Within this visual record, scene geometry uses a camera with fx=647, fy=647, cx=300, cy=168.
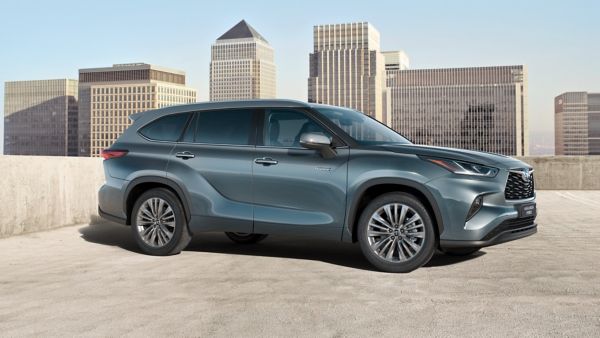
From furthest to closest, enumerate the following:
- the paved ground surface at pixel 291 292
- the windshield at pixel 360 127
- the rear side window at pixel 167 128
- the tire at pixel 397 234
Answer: the rear side window at pixel 167 128 → the windshield at pixel 360 127 → the tire at pixel 397 234 → the paved ground surface at pixel 291 292

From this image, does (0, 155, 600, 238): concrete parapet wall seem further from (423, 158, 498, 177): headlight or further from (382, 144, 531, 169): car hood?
(423, 158, 498, 177): headlight

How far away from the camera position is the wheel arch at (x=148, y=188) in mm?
7016

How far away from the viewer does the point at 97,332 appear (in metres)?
4.09

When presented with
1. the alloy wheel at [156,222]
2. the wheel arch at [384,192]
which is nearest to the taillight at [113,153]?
the alloy wheel at [156,222]

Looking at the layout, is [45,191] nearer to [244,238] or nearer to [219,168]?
[244,238]

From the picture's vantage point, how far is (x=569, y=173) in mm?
20312

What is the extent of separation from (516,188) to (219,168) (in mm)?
2988

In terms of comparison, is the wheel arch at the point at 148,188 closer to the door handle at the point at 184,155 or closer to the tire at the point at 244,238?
the door handle at the point at 184,155

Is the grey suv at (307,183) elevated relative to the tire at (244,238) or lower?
elevated

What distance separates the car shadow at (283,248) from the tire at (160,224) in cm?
54

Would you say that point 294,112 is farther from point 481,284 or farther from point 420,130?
point 420,130

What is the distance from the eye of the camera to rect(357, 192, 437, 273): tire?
5.95m

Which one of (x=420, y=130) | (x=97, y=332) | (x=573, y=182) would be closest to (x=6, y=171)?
(x=97, y=332)

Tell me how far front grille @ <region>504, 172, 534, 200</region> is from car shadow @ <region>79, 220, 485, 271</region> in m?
0.99
